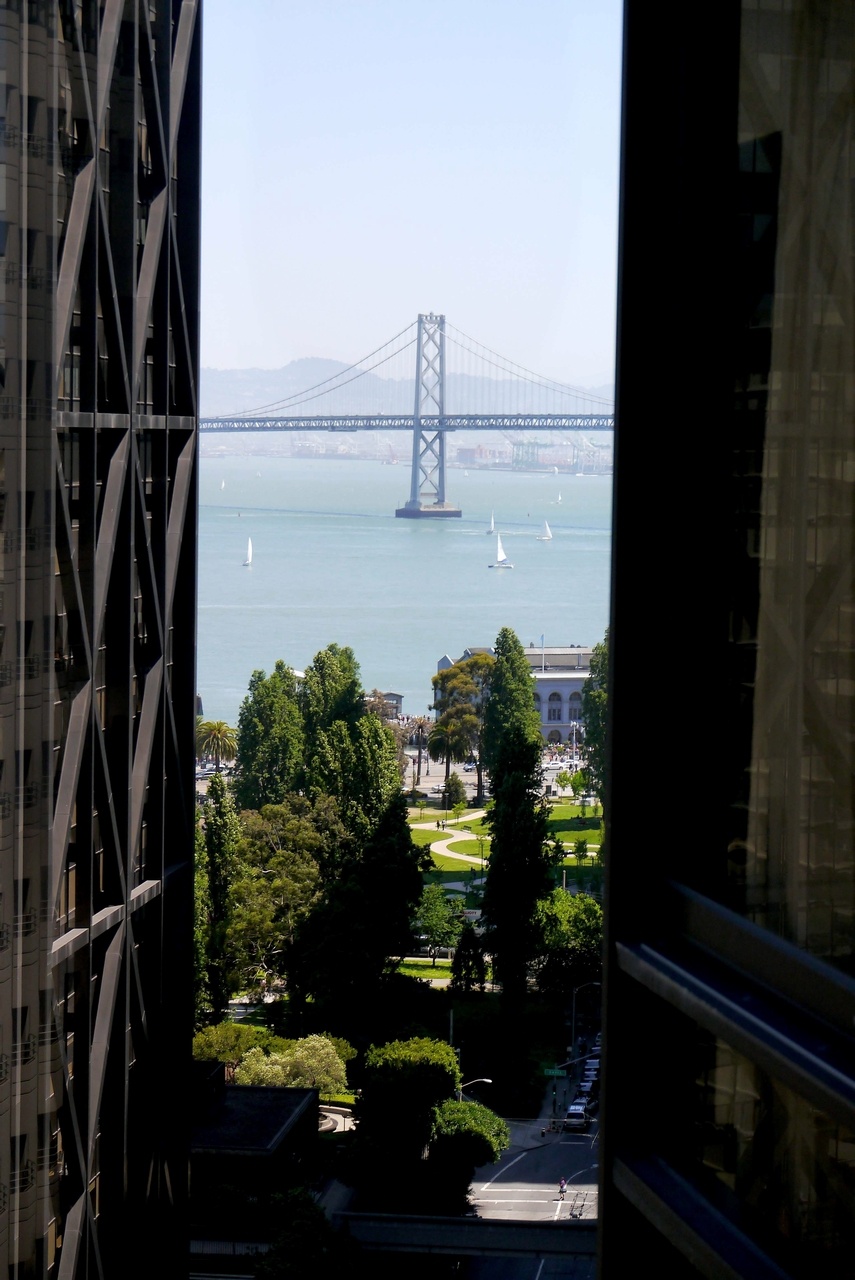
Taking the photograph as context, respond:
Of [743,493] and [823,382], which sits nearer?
[823,382]

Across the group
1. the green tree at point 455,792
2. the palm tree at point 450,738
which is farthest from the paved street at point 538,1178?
the palm tree at point 450,738

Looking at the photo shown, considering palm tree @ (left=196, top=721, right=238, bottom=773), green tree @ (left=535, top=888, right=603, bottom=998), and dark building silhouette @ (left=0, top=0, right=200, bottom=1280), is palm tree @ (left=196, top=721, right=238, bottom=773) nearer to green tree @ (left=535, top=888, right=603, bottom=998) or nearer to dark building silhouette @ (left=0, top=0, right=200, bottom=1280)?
green tree @ (left=535, top=888, right=603, bottom=998)

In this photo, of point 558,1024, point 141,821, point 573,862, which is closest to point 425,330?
point 573,862

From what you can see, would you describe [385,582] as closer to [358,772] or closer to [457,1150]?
[358,772]

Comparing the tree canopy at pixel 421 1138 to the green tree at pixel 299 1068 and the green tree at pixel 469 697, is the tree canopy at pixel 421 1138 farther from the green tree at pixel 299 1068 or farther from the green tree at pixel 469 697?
the green tree at pixel 469 697

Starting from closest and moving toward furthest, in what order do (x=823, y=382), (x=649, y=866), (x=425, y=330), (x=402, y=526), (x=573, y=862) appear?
(x=823, y=382)
(x=649, y=866)
(x=573, y=862)
(x=425, y=330)
(x=402, y=526)

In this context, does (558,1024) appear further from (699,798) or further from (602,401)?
(602,401)
